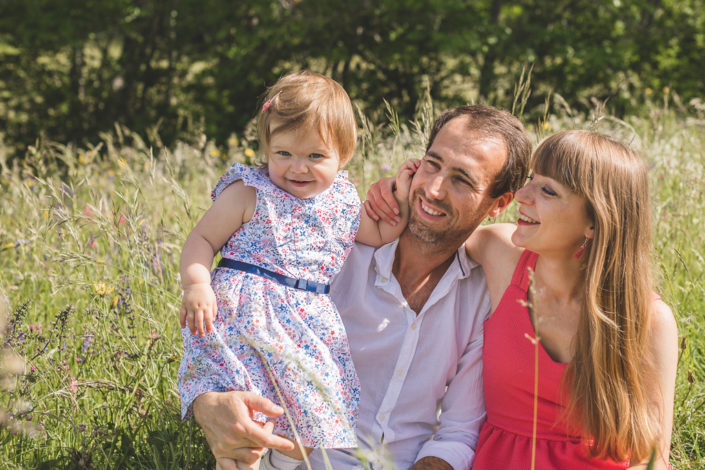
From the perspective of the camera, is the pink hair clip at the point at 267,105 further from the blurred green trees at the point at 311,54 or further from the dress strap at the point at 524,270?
the blurred green trees at the point at 311,54

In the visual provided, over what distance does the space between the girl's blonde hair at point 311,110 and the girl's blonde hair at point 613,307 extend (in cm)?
68

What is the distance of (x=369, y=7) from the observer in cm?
782

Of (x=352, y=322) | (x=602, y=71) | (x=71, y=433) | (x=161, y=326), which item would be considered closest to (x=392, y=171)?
(x=352, y=322)

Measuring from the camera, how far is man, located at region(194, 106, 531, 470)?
231 cm

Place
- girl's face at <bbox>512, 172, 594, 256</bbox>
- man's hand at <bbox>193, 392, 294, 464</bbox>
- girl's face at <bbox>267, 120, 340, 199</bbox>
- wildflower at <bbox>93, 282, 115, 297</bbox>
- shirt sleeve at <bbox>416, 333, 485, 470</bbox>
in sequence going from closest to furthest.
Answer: man's hand at <bbox>193, 392, 294, 464</bbox>, girl's face at <bbox>512, 172, 594, 256</bbox>, girl's face at <bbox>267, 120, 340, 199</bbox>, shirt sleeve at <bbox>416, 333, 485, 470</bbox>, wildflower at <bbox>93, 282, 115, 297</bbox>

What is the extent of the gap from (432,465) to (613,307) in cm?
77

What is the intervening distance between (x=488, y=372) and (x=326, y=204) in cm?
78

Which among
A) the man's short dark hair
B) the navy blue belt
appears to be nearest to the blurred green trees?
the man's short dark hair

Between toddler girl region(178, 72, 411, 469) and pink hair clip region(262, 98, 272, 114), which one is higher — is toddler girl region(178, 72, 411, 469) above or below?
below

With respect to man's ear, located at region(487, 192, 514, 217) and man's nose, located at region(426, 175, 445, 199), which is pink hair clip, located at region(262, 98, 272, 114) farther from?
man's ear, located at region(487, 192, 514, 217)

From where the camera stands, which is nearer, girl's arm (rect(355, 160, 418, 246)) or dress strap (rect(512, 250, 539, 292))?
dress strap (rect(512, 250, 539, 292))

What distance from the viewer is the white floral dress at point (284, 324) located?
78.4 inches

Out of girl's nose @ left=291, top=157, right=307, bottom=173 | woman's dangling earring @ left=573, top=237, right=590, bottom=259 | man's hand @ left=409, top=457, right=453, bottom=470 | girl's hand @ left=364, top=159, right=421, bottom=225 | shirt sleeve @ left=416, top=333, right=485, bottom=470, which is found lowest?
man's hand @ left=409, top=457, right=453, bottom=470

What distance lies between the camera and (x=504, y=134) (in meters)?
2.40
